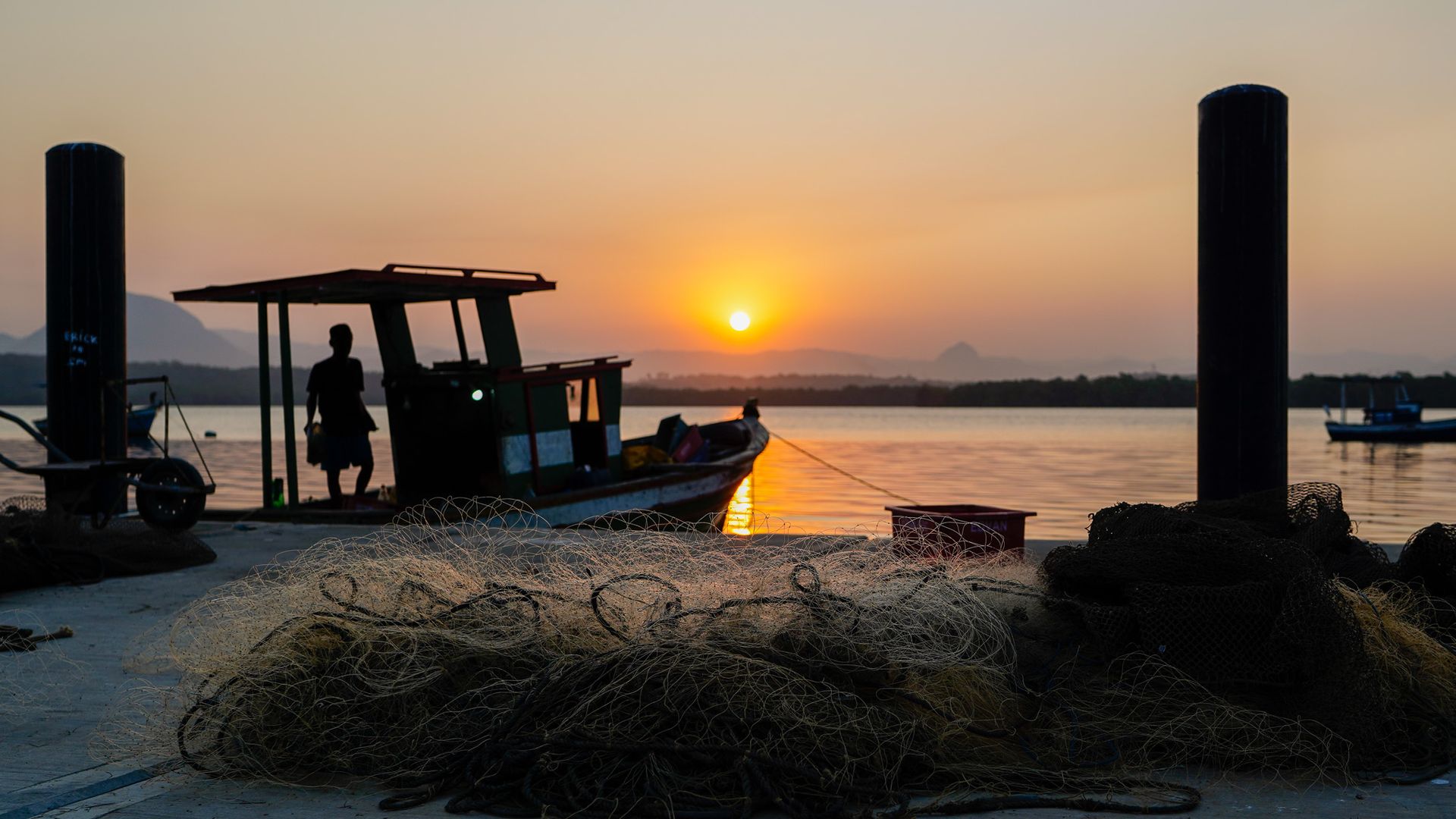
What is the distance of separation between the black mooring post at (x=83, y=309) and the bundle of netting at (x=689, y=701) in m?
7.56

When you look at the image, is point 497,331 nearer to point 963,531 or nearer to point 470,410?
point 470,410

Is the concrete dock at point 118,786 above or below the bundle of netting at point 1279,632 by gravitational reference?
below

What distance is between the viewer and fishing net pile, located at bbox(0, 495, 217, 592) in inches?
305

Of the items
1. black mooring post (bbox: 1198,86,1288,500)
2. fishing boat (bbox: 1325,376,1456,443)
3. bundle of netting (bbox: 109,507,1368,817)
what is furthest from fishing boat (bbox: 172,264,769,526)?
fishing boat (bbox: 1325,376,1456,443)

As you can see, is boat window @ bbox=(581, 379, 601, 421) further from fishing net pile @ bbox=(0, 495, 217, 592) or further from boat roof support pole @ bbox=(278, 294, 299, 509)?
fishing net pile @ bbox=(0, 495, 217, 592)

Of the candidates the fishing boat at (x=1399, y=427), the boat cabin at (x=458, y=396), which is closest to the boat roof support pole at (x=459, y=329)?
the boat cabin at (x=458, y=396)

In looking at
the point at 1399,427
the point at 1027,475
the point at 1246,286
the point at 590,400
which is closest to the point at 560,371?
the point at 590,400

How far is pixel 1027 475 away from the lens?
31844mm

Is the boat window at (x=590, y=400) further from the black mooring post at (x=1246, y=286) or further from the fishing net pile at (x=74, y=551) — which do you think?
the black mooring post at (x=1246, y=286)

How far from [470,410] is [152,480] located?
326 cm

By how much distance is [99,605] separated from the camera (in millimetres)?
7254

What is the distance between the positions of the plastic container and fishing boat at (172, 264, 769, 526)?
464cm

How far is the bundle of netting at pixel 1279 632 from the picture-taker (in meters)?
4.13

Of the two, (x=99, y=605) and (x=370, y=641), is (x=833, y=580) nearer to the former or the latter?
(x=370, y=641)
